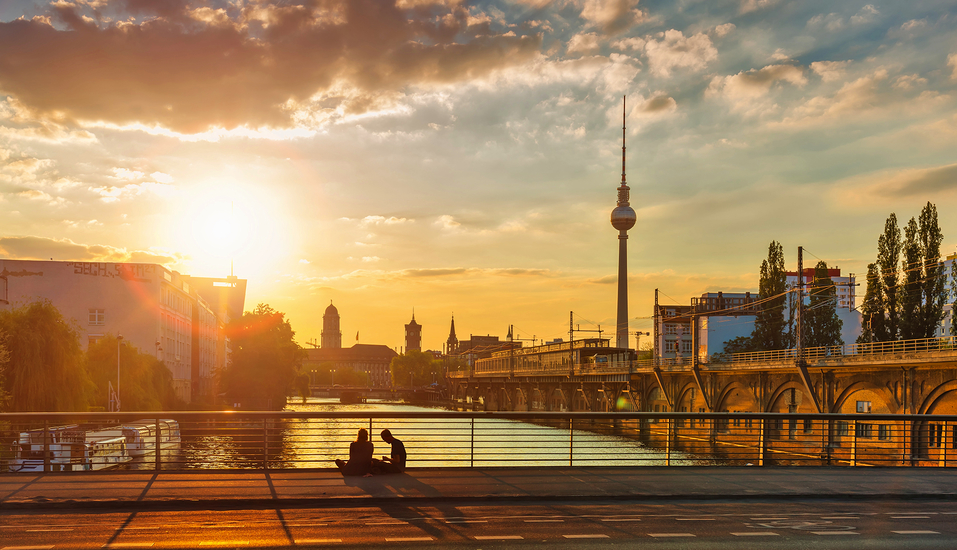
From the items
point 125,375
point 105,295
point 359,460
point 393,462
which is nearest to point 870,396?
point 393,462

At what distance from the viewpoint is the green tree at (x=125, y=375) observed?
206ft

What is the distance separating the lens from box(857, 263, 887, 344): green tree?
6347 cm

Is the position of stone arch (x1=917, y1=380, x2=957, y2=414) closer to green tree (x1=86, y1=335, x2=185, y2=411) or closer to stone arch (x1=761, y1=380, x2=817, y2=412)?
stone arch (x1=761, y1=380, x2=817, y2=412)

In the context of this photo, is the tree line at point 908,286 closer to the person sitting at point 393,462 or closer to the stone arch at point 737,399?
the stone arch at point 737,399

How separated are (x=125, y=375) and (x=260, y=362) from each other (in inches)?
1588

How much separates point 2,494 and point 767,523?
13900 millimetres

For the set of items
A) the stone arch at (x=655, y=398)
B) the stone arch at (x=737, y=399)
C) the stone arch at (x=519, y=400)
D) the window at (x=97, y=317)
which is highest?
the window at (x=97, y=317)

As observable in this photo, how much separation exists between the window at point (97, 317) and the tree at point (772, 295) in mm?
70820

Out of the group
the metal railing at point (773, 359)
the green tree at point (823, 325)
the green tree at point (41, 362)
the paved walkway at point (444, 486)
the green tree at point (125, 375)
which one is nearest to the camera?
the paved walkway at point (444, 486)

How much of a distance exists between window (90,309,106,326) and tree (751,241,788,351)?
7082 centimetres

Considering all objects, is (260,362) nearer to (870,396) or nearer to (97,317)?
(97,317)

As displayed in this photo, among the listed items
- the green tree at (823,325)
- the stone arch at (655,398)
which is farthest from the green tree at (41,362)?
the green tree at (823,325)

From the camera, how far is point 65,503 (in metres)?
13.6

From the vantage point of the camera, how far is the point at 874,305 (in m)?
63.9
